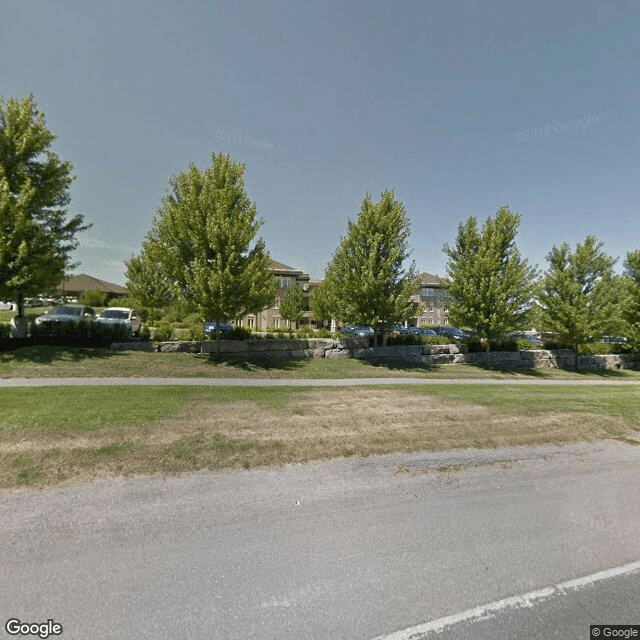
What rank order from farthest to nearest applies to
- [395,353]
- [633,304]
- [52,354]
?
[633,304]
[395,353]
[52,354]

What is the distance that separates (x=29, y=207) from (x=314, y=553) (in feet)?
46.1

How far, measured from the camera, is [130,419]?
582 centimetres

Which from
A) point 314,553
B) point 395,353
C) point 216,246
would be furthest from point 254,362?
point 314,553

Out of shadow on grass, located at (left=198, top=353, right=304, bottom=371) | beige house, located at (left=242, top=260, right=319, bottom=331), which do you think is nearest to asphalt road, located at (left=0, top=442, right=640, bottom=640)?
shadow on grass, located at (left=198, top=353, right=304, bottom=371)

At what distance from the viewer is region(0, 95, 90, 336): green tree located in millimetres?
9805

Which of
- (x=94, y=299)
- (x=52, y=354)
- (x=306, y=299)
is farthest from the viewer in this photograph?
(x=306, y=299)

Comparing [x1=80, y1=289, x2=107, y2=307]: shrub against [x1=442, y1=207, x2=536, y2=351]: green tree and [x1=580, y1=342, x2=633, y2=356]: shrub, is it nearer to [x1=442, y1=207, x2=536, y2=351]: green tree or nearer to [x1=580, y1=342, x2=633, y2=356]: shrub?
[x1=442, y1=207, x2=536, y2=351]: green tree

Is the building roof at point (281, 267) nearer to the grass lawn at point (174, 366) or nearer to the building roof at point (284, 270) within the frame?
the building roof at point (284, 270)

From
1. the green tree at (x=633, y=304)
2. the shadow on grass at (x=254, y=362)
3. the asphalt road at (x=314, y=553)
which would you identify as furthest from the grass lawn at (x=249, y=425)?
the green tree at (x=633, y=304)

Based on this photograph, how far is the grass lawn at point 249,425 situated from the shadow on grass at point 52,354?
→ 319 centimetres

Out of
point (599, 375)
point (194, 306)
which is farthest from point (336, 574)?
point (599, 375)

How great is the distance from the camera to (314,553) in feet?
10.0

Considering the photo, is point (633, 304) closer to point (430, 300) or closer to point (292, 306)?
point (292, 306)

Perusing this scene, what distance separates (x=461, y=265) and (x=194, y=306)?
Result: 42.9 ft
